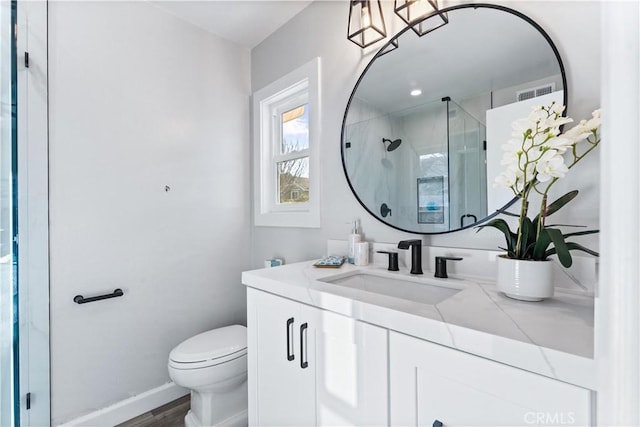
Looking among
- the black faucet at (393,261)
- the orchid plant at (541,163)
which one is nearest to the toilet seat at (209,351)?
the black faucet at (393,261)

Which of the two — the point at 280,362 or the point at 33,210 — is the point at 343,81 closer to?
the point at 280,362

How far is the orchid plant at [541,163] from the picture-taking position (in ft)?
2.32

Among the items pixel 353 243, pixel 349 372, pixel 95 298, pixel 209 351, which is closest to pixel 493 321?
pixel 349 372

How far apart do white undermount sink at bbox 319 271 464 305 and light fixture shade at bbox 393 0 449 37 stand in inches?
39.8

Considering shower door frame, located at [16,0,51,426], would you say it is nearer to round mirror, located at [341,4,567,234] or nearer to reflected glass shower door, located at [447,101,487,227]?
round mirror, located at [341,4,567,234]

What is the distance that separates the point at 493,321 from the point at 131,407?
1.89m

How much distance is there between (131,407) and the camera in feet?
5.17

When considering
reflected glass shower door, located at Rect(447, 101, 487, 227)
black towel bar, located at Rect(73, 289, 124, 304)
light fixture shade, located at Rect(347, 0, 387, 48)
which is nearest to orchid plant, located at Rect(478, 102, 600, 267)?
reflected glass shower door, located at Rect(447, 101, 487, 227)

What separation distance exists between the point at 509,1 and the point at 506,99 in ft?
1.12

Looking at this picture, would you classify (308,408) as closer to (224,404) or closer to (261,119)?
(224,404)

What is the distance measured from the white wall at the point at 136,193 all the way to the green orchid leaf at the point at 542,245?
5.75ft

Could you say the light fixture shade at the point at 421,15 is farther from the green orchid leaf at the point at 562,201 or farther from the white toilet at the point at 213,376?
the white toilet at the point at 213,376

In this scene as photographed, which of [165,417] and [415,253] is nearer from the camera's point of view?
[415,253]

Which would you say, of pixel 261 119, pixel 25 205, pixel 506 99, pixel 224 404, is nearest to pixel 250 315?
pixel 224 404
